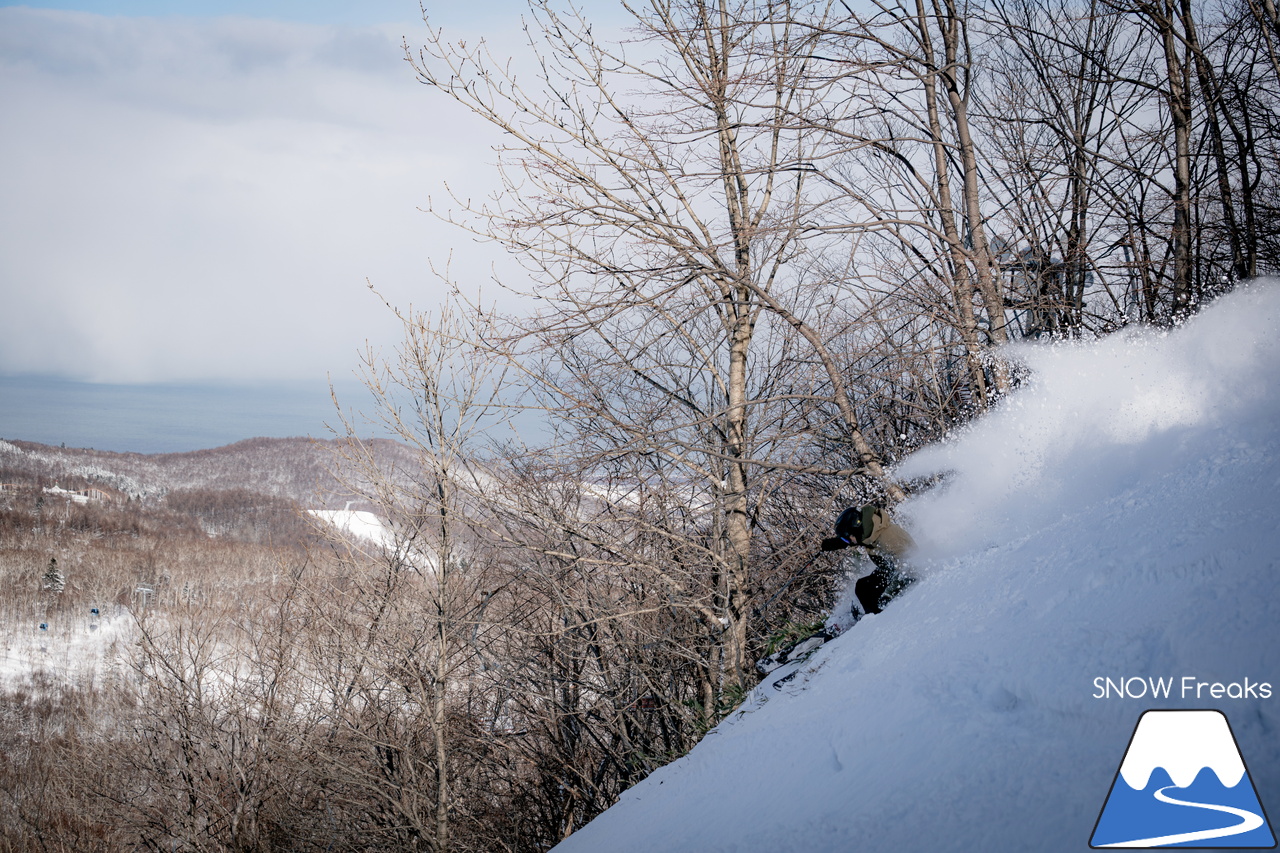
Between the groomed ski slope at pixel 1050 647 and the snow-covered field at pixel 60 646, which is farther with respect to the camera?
the snow-covered field at pixel 60 646

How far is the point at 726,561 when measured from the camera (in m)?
9.59

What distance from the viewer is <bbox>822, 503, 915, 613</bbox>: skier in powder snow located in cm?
521

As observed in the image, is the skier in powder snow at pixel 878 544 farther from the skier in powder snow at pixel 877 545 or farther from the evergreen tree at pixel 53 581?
the evergreen tree at pixel 53 581

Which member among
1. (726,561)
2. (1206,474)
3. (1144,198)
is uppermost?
(1144,198)

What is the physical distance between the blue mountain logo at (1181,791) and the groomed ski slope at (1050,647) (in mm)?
46

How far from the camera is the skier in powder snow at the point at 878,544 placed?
205 inches

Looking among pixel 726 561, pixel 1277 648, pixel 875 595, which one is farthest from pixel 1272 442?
pixel 726 561

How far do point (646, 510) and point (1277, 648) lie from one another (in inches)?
391

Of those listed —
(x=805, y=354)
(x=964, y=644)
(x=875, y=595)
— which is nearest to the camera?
(x=964, y=644)

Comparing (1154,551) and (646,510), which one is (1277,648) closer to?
(1154,551)

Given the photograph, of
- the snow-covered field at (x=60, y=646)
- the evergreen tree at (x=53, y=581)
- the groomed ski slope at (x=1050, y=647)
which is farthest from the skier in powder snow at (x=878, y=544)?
the evergreen tree at (x=53, y=581)

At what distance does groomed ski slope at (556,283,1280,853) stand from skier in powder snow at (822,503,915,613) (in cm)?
27

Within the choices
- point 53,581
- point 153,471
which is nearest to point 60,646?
point 53,581

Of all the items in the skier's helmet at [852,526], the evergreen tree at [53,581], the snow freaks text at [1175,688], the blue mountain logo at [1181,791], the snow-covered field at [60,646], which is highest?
the skier's helmet at [852,526]
